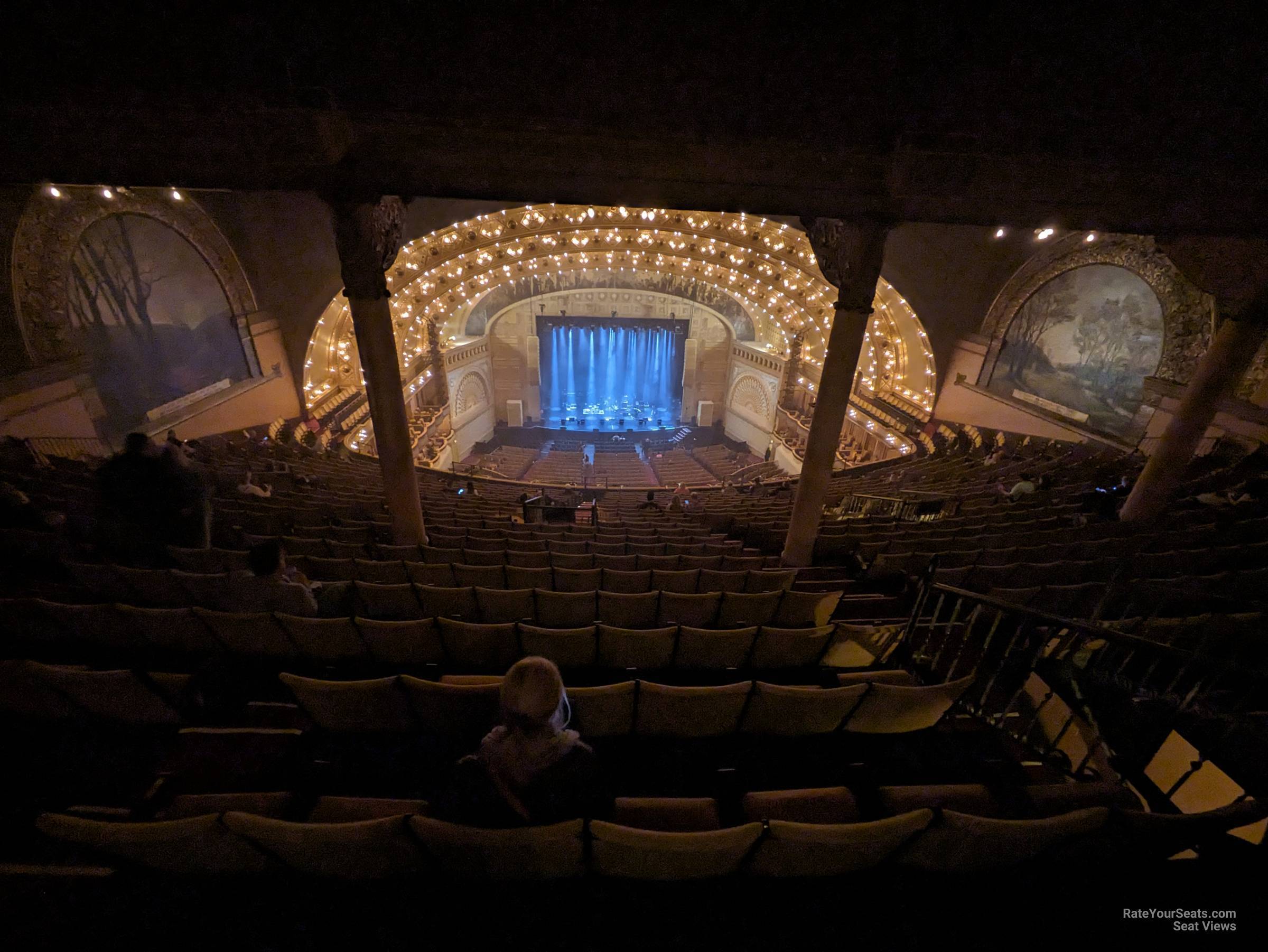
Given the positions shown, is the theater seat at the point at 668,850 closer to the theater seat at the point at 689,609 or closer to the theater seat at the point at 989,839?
the theater seat at the point at 989,839

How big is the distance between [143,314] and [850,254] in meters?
14.4

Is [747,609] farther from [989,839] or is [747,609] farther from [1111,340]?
[1111,340]

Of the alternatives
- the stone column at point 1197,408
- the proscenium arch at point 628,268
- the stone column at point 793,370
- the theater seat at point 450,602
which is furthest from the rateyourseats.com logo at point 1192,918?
the stone column at point 793,370

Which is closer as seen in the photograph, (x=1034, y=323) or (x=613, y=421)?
(x=1034, y=323)

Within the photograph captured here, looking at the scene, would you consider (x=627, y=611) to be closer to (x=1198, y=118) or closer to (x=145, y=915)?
(x=145, y=915)

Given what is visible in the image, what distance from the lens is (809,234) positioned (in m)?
5.16

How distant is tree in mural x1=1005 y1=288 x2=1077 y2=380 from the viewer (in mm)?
13461

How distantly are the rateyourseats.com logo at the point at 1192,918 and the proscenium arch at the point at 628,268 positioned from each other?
17.5 m

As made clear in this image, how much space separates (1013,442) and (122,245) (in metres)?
22.6

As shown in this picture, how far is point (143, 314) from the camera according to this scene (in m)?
10.9

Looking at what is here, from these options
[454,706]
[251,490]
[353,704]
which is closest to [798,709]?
[454,706]

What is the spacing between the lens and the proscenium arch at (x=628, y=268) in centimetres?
1759

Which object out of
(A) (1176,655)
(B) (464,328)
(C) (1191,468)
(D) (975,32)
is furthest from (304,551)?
(B) (464,328)

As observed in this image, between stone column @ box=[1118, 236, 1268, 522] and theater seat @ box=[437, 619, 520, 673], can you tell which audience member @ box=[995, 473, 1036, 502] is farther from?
theater seat @ box=[437, 619, 520, 673]
